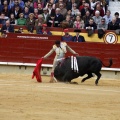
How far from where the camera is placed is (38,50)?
69.2 ft

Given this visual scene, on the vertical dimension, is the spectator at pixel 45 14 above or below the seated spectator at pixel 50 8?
below

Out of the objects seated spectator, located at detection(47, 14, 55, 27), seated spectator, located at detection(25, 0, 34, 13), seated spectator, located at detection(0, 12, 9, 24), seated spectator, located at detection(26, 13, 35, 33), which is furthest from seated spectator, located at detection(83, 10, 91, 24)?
seated spectator, located at detection(0, 12, 9, 24)

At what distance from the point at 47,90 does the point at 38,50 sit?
594 centimetres

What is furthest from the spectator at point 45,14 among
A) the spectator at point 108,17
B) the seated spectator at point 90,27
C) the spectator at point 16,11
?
the spectator at point 108,17

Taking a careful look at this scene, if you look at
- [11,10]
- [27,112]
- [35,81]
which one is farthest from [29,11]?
[27,112]

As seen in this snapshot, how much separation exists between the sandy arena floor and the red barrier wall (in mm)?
2836

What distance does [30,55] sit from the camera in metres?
21.2

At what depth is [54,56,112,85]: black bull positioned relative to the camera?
1748cm

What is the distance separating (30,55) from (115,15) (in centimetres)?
294

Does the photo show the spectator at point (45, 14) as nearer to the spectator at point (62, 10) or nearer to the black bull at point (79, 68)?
the spectator at point (62, 10)

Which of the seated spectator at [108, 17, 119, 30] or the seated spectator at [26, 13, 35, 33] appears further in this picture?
the seated spectator at [26, 13, 35, 33]

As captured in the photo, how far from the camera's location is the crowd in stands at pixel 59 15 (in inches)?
808

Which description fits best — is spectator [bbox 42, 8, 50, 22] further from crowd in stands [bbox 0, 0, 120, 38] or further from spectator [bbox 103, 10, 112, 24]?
spectator [bbox 103, 10, 112, 24]

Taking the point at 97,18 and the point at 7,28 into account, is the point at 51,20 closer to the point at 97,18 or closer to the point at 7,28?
the point at 7,28
